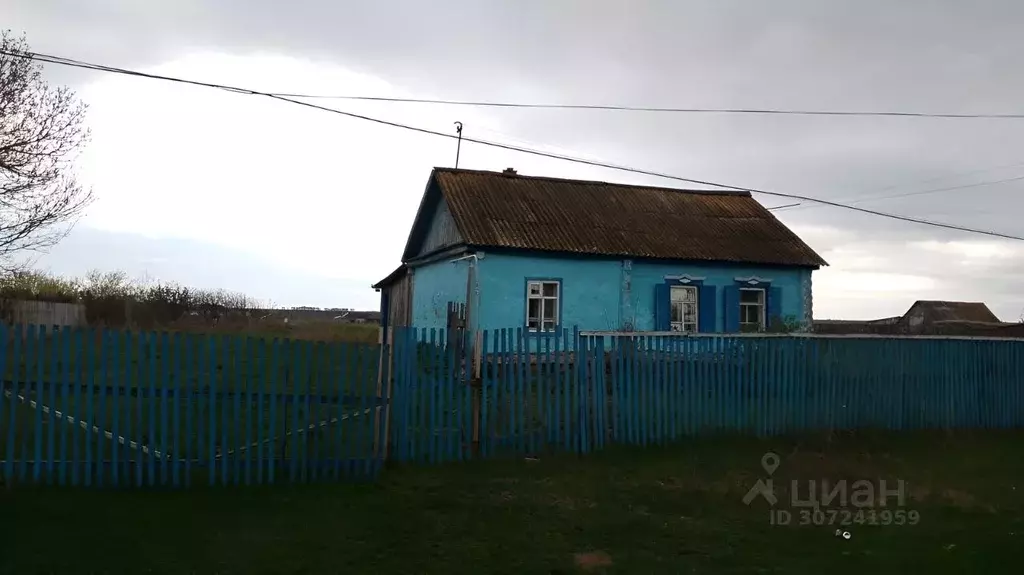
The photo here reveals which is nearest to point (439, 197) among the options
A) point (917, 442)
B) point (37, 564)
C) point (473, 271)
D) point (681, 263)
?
point (473, 271)

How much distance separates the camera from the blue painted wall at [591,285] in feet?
57.2

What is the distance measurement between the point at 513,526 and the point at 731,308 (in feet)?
47.0

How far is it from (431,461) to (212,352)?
2.69m

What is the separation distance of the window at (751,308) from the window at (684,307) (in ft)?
4.58

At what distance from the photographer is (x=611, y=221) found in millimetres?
19891

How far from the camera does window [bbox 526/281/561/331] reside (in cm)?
1792

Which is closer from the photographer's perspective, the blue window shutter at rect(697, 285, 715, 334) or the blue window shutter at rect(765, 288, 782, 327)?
the blue window shutter at rect(697, 285, 715, 334)

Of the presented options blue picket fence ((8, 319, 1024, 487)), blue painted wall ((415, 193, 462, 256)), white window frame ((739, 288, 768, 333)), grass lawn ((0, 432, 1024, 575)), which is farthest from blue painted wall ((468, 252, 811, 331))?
grass lawn ((0, 432, 1024, 575))

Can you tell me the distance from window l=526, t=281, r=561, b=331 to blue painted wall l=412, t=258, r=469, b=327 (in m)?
1.58

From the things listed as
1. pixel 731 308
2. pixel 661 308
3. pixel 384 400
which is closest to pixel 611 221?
pixel 661 308

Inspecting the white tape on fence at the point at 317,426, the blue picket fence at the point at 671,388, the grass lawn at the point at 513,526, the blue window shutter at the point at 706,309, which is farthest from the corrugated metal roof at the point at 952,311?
the white tape on fence at the point at 317,426

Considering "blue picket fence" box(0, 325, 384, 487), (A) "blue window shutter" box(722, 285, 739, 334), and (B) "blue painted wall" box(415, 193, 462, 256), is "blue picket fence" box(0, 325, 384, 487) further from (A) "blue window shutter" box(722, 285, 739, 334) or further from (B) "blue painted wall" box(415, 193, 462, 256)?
(A) "blue window shutter" box(722, 285, 739, 334)

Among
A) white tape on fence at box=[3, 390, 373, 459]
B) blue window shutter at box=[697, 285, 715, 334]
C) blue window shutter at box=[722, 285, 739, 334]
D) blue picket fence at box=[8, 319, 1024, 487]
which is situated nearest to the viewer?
white tape on fence at box=[3, 390, 373, 459]

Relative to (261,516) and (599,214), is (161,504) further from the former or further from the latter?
(599,214)
